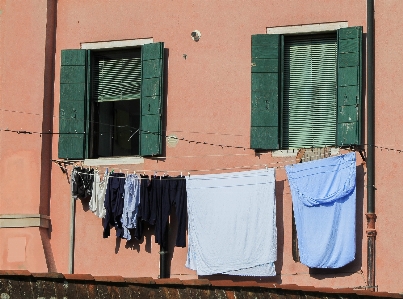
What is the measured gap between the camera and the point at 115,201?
65.8 feet

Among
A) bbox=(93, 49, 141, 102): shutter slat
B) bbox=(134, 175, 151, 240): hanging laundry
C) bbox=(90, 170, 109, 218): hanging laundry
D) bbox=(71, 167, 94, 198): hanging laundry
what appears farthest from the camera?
bbox=(93, 49, 141, 102): shutter slat

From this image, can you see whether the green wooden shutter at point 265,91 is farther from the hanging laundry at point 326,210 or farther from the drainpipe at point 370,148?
the drainpipe at point 370,148

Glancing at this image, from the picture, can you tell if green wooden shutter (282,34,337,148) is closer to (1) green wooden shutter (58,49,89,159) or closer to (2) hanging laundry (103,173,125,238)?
(2) hanging laundry (103,173,125,238)

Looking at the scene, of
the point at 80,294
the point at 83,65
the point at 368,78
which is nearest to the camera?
the point at 80,294

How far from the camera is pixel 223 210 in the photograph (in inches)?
767

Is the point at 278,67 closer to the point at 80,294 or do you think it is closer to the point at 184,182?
the point at 184,182

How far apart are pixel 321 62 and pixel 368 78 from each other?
921 millimetres

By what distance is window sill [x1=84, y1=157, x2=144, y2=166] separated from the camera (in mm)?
20438

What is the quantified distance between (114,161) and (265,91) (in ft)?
8.55

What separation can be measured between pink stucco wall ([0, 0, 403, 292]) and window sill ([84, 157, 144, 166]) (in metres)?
0.10

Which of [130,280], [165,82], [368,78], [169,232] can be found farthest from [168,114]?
[130,280]

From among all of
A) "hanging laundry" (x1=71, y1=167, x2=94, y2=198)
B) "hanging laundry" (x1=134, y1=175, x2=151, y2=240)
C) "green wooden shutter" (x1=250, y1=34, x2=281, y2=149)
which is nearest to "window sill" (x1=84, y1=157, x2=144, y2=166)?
"hanging laundry" (x1=71, y1=167, x2=94, y2=198)

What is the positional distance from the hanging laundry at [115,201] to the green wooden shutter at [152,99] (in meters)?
0.61

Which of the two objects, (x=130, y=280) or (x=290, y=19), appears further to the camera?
(x=290, y=19)
